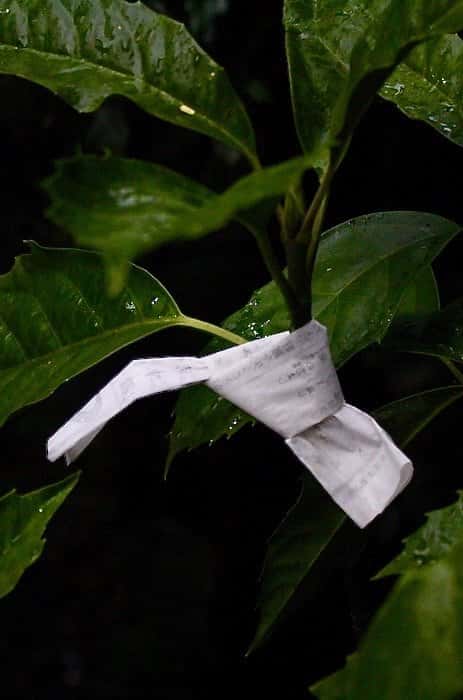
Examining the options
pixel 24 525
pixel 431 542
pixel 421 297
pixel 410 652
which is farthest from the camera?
pixel 421 297

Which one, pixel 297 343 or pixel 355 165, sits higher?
pixel 297 343

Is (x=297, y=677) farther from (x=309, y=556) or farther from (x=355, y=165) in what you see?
(x=355, y=165)

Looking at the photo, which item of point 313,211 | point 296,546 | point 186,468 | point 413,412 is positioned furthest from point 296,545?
point 186,468

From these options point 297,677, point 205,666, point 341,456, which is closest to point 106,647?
point 205,666

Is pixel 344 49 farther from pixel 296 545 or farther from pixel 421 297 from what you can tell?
pixel 296 545

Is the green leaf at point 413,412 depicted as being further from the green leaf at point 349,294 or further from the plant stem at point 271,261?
the plant stem at point 271,261
